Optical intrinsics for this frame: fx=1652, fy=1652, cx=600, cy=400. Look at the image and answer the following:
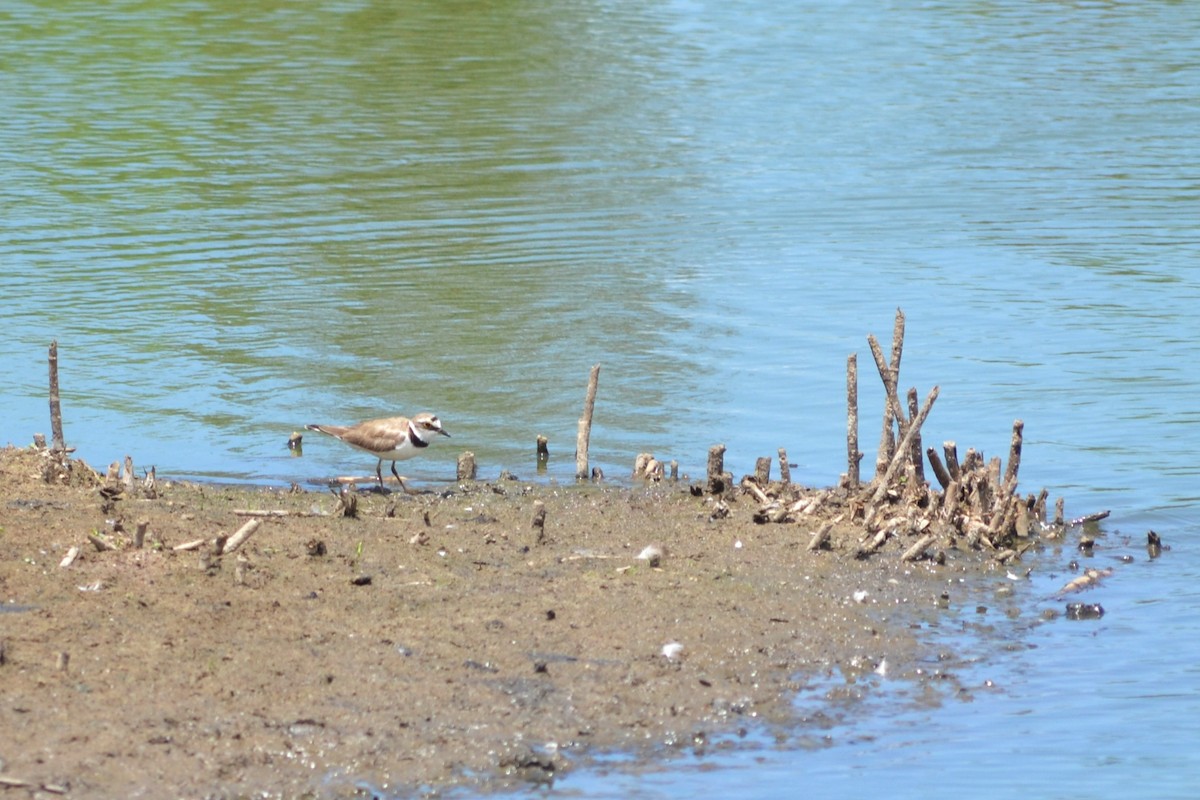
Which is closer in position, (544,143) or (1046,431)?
(1046,431)

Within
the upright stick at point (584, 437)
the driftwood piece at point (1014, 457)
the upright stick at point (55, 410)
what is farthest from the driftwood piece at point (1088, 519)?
the upright stick at point (55, 410)

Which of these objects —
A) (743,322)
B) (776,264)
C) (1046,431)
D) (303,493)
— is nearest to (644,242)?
(776,264)

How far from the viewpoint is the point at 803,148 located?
2970 cm

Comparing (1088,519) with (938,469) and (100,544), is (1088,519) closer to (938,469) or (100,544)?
(938,469)

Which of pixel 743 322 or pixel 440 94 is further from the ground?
pixel 440 94

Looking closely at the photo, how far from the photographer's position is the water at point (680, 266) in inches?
463

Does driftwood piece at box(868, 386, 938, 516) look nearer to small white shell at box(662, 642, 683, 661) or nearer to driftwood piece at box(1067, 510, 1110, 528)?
driftwood piece at box(1067, 510, 1110, 528)

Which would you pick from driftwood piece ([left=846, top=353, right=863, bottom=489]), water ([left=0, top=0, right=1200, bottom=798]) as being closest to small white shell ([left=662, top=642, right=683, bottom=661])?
water ([left=0, top=0, right=1200, bottom=798])

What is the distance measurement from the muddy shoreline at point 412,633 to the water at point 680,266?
0.62 metres

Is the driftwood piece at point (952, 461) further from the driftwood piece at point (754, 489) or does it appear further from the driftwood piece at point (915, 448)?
the driftwood piece at point (754, 489)

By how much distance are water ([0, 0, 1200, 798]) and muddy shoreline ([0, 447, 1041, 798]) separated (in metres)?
0.62

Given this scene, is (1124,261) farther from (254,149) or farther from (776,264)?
(254,149)

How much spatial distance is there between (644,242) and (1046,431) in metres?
9.26

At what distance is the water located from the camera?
38.5 ft
